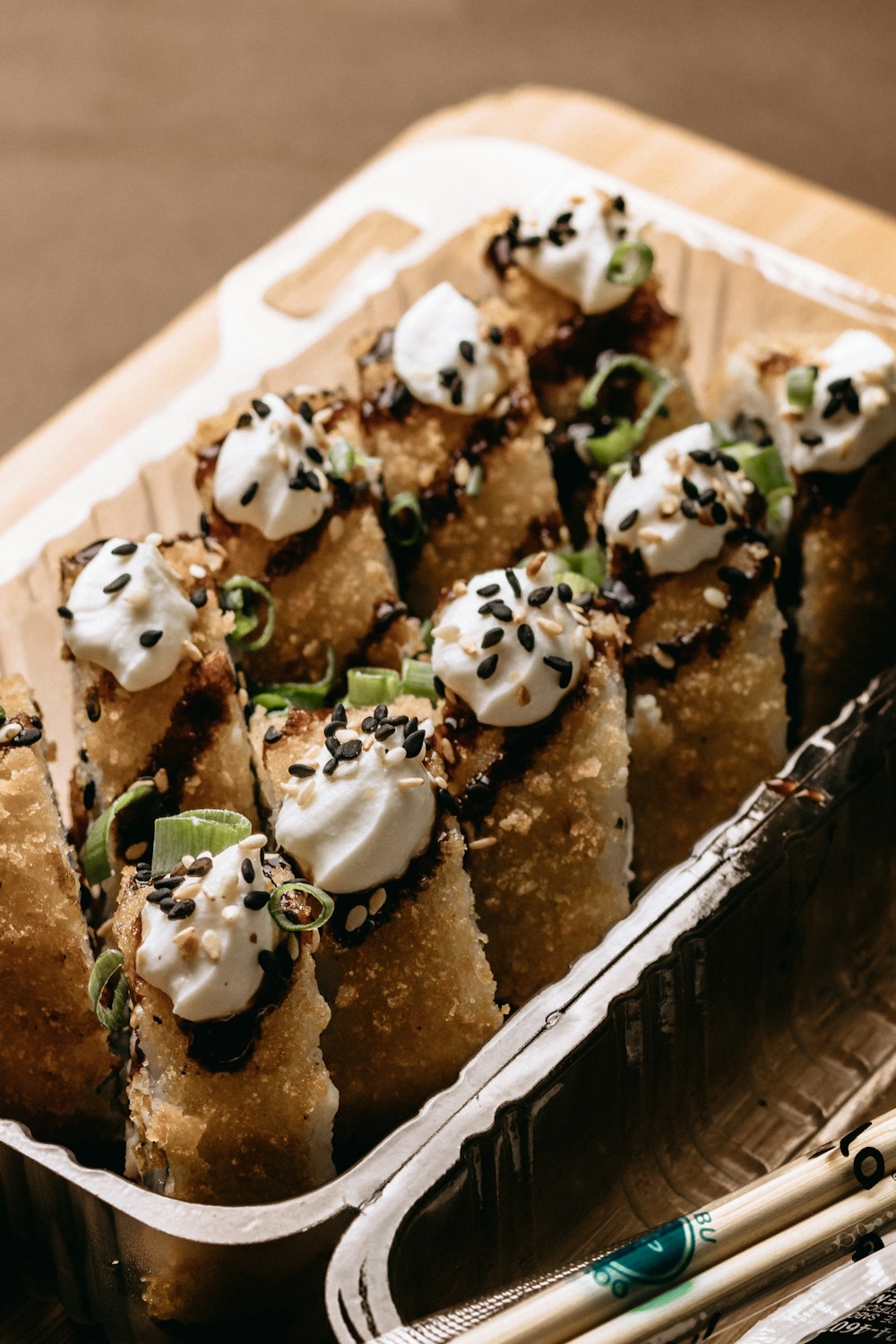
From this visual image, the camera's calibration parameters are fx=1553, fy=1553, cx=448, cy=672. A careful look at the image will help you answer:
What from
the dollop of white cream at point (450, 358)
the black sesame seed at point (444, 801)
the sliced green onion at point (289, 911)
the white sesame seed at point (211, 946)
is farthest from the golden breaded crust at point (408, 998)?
the dollop of white cream at point (450, 358)

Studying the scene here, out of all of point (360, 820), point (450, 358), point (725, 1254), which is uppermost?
point (450, 358)

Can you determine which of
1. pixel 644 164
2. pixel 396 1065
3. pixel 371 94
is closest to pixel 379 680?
pixel 396 1065

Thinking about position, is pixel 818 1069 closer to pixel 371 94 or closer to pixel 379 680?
pixel 379 680

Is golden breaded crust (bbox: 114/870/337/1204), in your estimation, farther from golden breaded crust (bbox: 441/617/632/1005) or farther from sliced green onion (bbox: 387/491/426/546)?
sliced green onion (bbox: 387/491/426/546)

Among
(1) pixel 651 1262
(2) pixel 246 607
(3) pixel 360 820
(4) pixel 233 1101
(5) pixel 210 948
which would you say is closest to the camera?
(1) pixel 651 1262

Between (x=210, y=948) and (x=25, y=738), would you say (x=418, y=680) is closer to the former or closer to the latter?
(x=25, y=738)

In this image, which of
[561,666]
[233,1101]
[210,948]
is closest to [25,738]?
[210,948]
